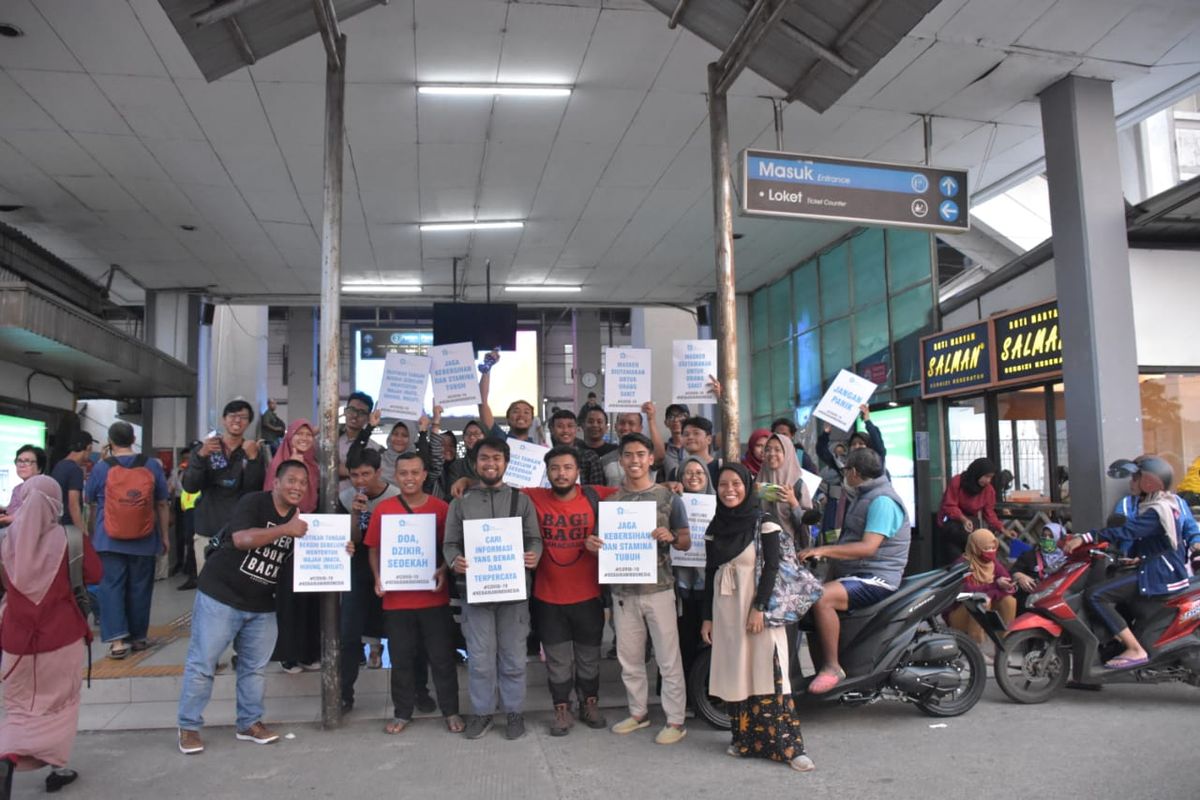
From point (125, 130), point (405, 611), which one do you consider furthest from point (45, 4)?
point (405, 611)

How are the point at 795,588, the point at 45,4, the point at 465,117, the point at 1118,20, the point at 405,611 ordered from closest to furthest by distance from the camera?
1. the point at 795,588
2. the point at 405,611
3. the point at 45,4
4. the point at 1118,20
5. the point at 465,117

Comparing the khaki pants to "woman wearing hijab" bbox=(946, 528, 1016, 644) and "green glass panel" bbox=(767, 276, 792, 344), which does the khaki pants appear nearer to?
"woman wearing hijab" bbox=(946, 528, 1016, 644)

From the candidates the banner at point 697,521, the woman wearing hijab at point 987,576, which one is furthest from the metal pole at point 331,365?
the woman wearing hijab at point 987,576

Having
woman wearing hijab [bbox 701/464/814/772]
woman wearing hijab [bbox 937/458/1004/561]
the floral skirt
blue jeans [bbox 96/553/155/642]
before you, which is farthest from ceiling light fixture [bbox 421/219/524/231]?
the floral skirt

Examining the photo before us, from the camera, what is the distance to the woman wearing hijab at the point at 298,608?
570cm

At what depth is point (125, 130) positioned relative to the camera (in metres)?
8.05

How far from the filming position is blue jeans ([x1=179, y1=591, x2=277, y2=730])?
4777 millimetres

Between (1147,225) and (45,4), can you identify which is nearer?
(45,4)

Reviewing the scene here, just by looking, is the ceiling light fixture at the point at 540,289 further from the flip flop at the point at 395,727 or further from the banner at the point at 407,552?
the flip flop at the point at 395,727

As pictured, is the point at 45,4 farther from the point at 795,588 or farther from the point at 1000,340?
the point at 1000,340

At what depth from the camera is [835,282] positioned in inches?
500

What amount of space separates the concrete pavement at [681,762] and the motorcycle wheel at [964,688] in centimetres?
8

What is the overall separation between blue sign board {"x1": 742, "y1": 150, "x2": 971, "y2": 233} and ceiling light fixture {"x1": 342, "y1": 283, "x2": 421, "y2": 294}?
346 inches

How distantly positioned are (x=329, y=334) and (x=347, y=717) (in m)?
2.43
